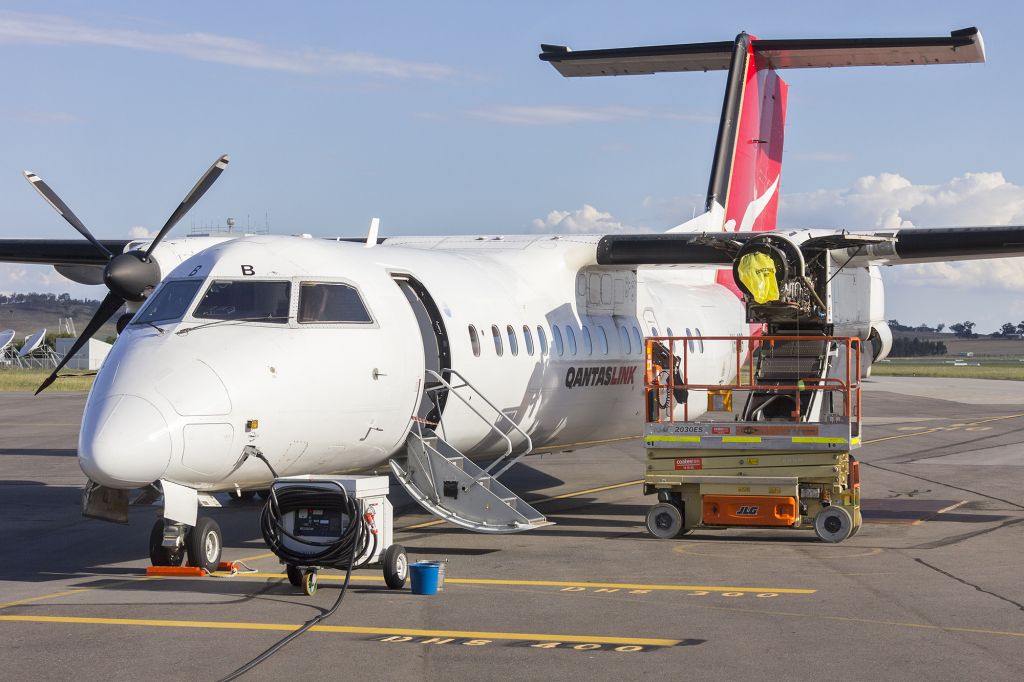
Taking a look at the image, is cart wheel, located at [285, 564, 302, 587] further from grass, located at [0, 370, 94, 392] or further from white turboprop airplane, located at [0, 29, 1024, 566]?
grass, located at [0, 370, 94, 392]

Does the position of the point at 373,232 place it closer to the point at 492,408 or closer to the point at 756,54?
the point at 492,408

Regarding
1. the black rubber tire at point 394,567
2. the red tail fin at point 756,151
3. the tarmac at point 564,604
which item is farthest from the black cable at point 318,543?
the red tail fin at point 756,151

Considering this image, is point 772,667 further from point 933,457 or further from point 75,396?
point 75,396

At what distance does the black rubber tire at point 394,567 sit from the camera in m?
10.8

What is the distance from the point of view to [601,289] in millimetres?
18016

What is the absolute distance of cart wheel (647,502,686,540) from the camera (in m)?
14.1

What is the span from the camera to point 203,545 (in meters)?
10.7

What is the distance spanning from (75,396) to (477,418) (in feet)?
122

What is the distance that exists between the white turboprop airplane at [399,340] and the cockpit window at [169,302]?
0.09 feet

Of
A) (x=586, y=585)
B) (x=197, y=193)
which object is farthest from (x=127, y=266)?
(x=586, y=585)

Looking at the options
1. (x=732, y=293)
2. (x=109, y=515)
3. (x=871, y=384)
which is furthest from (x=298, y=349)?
(x=871, y=384)

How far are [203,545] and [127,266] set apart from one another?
4320 millimetres

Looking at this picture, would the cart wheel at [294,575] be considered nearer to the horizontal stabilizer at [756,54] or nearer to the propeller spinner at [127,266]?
the propeller spinner at [127,266]

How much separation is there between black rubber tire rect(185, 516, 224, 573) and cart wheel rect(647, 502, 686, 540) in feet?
17.5
